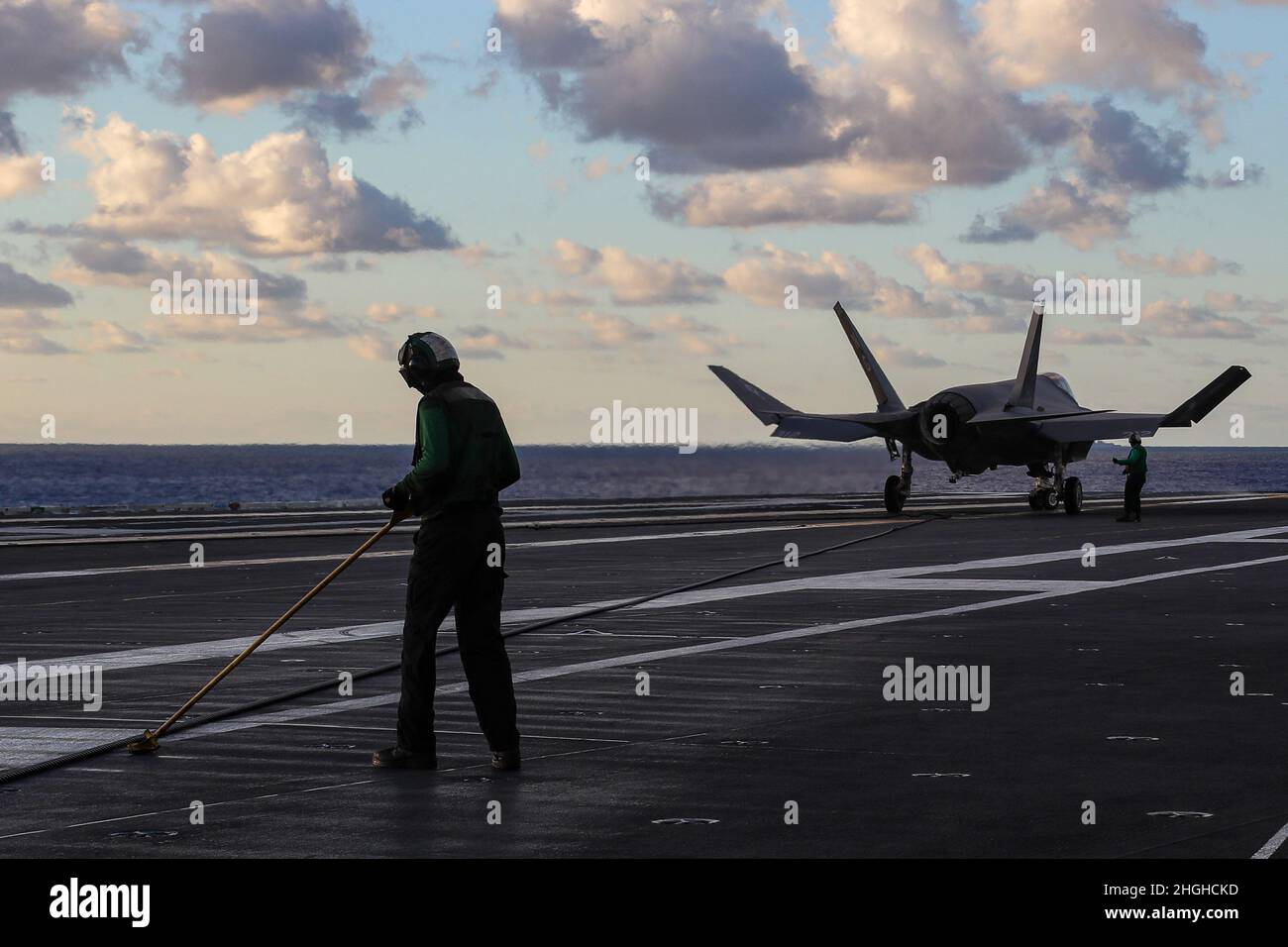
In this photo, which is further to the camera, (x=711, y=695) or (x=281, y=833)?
(x=711, y=695)

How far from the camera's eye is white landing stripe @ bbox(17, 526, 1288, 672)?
1548 cm

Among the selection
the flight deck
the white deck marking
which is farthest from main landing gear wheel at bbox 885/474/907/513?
the flight deck

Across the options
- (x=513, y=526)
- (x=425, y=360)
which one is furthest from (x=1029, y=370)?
(x=425, y=360)

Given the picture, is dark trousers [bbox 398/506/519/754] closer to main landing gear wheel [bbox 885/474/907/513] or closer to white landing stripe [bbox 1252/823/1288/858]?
white landing stripe [bbox 1252/823/1288/858]

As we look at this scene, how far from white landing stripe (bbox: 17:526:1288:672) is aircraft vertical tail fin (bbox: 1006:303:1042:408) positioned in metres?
10.8

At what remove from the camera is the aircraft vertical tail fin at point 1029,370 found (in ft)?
150

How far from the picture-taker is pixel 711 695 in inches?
511

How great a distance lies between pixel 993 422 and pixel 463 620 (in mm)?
35578

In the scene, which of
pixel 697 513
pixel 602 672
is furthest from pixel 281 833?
pixel 697 513

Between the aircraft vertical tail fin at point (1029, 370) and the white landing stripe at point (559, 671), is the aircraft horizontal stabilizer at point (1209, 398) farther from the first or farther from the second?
the white landing stripe at point (559, 671)

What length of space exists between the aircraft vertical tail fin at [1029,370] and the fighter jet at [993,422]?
3 cm
